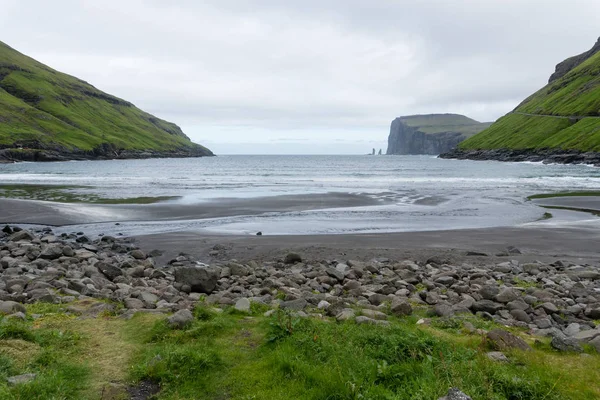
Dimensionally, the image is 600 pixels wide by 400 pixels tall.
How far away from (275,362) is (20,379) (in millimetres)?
4145

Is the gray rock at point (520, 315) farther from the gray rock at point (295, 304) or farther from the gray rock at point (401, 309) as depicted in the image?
the gray rock at point (295, 304)

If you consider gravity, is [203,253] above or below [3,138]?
below

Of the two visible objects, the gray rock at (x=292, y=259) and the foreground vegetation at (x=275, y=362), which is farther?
the gray rock at (x=292, y=259)

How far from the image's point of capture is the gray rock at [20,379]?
6750 mm

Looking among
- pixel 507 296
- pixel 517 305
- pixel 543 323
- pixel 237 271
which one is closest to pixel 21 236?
pixel 237 271

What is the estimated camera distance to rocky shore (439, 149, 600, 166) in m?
118

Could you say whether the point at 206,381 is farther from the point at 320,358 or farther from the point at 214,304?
the point at 214,304

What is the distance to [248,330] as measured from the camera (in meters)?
9.58

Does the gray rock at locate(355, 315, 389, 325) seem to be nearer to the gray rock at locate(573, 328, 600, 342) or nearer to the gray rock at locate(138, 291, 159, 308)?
the gray rock at locate(573, 328, 600, 342)

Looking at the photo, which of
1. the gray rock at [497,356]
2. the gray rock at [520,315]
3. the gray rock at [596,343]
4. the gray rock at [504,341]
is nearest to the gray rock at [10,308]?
the gray rock at [497,356]

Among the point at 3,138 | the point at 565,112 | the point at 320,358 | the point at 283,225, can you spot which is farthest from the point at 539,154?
the point at 3,138

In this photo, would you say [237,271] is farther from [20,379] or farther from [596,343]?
[596,343]

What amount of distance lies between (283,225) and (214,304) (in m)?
18.4

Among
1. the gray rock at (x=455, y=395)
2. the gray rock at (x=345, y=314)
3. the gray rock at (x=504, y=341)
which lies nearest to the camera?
the gray rock at (x=455, y=395)
